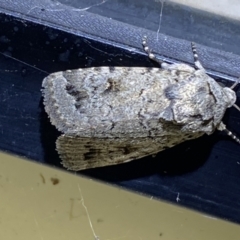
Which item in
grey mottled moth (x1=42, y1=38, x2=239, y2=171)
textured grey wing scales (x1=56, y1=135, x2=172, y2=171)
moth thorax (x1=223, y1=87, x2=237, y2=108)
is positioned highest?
moth thorax (x1=223, y1=87, x2=237, y2=108)

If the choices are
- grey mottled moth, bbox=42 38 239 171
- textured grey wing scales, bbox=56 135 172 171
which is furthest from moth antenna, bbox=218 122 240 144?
textured grey wing scales, bbox=56 135 172 171

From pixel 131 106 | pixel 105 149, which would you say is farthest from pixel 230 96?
pixel 105 149

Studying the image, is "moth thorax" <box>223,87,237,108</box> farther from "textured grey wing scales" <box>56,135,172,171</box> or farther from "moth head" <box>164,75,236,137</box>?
"textured grey wing scales" <box>56,135,172,171</box>

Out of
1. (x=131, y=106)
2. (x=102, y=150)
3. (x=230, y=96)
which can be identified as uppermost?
(x=230, y=96)

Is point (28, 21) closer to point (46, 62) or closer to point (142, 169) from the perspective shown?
point (46, 62)

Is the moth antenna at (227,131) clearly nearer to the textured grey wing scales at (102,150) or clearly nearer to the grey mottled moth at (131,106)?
the grey mottled moth at (131,106)

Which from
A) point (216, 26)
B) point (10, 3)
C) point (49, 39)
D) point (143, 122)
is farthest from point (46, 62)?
point (216, 26)

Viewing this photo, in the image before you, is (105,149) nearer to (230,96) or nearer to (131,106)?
(131,106)

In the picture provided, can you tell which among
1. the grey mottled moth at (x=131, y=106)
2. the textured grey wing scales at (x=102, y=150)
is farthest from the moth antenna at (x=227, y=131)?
the textured grey wing scales at (x=102, y=150)
